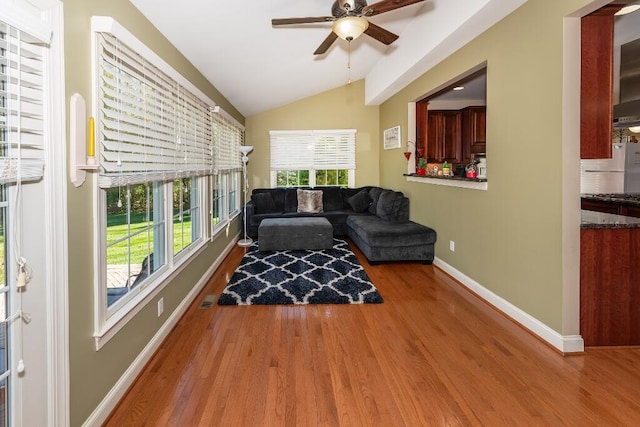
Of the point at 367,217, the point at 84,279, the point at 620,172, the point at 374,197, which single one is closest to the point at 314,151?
the point at 374,197

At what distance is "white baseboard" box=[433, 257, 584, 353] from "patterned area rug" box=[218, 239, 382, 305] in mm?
981

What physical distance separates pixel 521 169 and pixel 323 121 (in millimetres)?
4804

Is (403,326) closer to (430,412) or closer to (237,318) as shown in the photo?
(430,412)

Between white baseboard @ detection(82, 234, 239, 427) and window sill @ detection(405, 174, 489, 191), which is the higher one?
window sill @ detection(405, 174, 489, 191)

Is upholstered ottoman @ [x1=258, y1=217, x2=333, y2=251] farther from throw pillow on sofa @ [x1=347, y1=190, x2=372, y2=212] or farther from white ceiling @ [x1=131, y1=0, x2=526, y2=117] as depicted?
white ceiling @ [x1=131, y1=0, x2=526, y2=117]

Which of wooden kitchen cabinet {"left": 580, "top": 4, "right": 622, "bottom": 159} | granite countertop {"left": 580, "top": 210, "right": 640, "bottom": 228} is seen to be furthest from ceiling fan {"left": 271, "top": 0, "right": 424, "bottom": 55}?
granite countertop {"left": 580, "top": 210, "right": 640, "bottom": 228}

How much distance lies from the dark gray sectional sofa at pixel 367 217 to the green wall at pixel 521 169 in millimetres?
754

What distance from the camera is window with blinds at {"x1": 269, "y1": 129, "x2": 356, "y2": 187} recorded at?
7.29 metres

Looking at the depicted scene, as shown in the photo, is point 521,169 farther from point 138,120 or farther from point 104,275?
point 104,275

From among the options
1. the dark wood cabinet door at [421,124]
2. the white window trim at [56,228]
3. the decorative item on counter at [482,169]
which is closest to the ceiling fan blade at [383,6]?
the decorative item on counter at [482,169]

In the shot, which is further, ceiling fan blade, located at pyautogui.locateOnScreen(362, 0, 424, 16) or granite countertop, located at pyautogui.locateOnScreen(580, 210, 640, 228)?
ceiling fan blade, located at pyautogui.locateOnScreen(362, 0, 424, 16)

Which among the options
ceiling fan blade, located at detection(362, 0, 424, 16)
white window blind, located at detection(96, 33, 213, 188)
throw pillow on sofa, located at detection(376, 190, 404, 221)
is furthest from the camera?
throw pillow on sofa, located at detection(376, 190, 404, 221)

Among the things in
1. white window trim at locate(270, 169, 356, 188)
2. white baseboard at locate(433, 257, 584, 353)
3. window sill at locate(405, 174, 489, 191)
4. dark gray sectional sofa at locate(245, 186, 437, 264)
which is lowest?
white baseboard at locate(433, 257, 584, 353)

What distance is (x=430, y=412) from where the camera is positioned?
1891 millimetres
